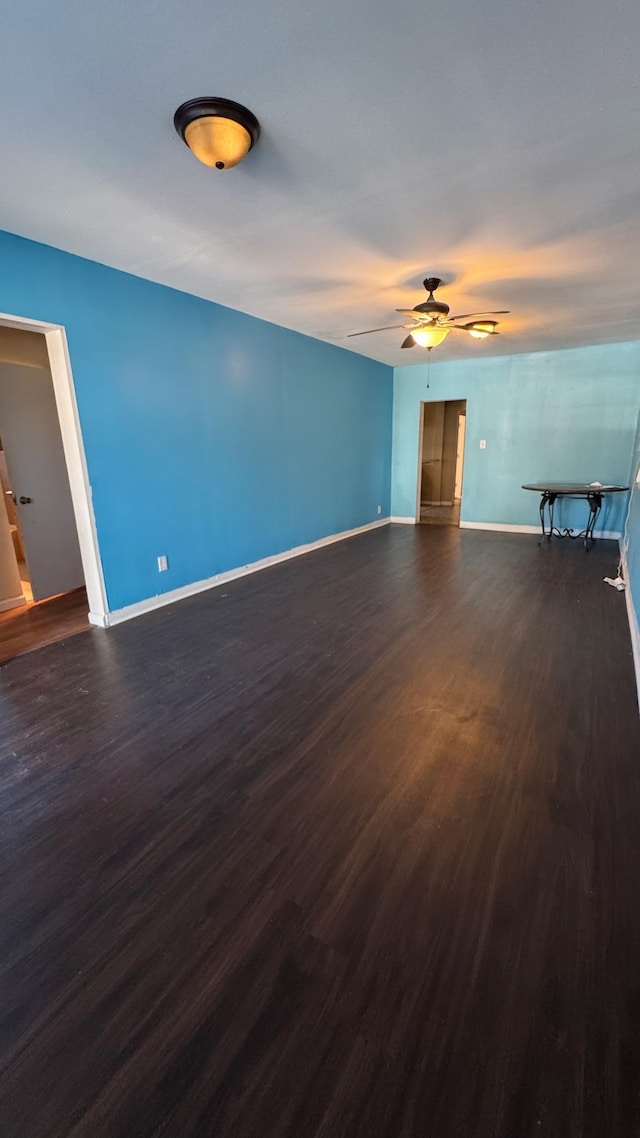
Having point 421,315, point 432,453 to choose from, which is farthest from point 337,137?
point 432,453

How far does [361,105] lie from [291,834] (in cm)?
263

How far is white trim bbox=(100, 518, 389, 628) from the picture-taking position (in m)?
3.52

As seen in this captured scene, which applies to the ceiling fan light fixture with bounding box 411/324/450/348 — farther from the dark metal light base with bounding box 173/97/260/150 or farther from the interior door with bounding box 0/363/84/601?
the interior door with bounding box 0/363/84/601

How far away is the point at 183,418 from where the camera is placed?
12.5ft

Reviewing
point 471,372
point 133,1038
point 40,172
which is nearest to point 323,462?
point 471,372

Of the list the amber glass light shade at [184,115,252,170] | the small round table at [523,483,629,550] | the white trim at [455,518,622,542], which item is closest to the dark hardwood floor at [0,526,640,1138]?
the amber glass light shade at [184,115,252,170]

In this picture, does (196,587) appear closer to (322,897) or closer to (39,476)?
(39,476)

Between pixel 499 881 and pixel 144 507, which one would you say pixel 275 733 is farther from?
pixel 144 507

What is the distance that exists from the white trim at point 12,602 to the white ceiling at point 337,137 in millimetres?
2781

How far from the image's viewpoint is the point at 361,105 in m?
1.65

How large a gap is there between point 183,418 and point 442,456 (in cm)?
672

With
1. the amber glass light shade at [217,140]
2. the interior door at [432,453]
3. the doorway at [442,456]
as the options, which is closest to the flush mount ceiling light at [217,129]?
the amber glass light shade at [217,140]

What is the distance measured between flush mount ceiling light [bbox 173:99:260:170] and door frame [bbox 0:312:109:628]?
5.54 ft

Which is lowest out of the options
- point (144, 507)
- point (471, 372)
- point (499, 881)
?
point (499, 881)
